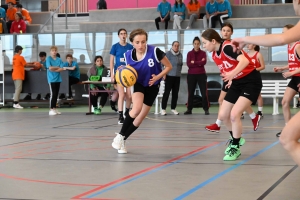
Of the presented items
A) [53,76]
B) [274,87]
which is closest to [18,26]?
[53,76]

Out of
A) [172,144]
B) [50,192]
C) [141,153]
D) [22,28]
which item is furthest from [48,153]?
[22,28]

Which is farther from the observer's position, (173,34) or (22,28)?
(22,28)

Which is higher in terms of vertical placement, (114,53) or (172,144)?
(114,53)

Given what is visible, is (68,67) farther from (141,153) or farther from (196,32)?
(141,153)

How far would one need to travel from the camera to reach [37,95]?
24578 millimetres

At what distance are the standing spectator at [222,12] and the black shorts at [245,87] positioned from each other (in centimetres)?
1681

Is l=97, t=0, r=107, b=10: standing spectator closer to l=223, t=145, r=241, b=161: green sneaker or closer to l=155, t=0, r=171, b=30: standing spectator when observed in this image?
l=155, t=0, r=171, b=30: standing spectator

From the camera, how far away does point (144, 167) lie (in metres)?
7.71

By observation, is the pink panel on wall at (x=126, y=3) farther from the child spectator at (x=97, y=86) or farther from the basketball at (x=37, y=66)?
the child spectator at (x=97, y=86)

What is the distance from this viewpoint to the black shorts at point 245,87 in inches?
342

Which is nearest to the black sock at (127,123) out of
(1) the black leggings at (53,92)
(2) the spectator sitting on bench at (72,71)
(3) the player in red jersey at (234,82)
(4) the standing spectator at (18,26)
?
(3) the player in red jersey at (234,82)

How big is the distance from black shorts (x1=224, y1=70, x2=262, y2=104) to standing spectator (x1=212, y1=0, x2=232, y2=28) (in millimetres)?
16812

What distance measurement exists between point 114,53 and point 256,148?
5.85 meters

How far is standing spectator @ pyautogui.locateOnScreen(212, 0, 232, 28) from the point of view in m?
25.6
